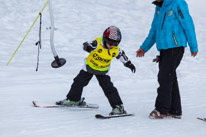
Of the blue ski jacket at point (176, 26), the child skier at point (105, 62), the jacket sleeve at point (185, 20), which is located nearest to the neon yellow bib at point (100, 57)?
the child skier at point (105, 62)

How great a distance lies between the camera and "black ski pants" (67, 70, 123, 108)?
4770mm

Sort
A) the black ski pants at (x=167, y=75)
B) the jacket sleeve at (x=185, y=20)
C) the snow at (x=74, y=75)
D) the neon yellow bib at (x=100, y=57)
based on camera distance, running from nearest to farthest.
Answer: the snow at (x=74, y=75), the jacket sleeve at (x=185, y=20), the black ski pants at (x=167, y=75), the neon yellow bib at (x=100, y=57)

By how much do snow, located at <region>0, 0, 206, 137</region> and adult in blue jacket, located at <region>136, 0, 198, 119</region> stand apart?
13.1 inches

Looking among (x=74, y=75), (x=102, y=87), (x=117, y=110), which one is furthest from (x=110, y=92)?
(x=74, y=75)

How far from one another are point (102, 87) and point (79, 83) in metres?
0.36

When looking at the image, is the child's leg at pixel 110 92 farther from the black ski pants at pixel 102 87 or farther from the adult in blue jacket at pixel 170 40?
the adult in blue jacket at pixel 170 40

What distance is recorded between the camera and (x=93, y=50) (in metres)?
4.57

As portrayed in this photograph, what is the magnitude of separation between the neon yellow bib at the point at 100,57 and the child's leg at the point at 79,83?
0.22 meters

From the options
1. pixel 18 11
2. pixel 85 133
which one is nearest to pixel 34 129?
pixel 85 133

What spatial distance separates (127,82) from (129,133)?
380 cm

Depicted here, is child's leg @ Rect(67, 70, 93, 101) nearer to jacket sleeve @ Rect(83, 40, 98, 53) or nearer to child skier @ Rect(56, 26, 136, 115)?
child skier @ Rect(56, 26, 136, 115)

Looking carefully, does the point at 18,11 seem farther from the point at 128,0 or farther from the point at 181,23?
the point at 181,23

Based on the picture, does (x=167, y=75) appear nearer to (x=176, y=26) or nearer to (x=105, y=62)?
(x=176, y=26)

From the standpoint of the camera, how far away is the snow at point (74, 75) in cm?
397
